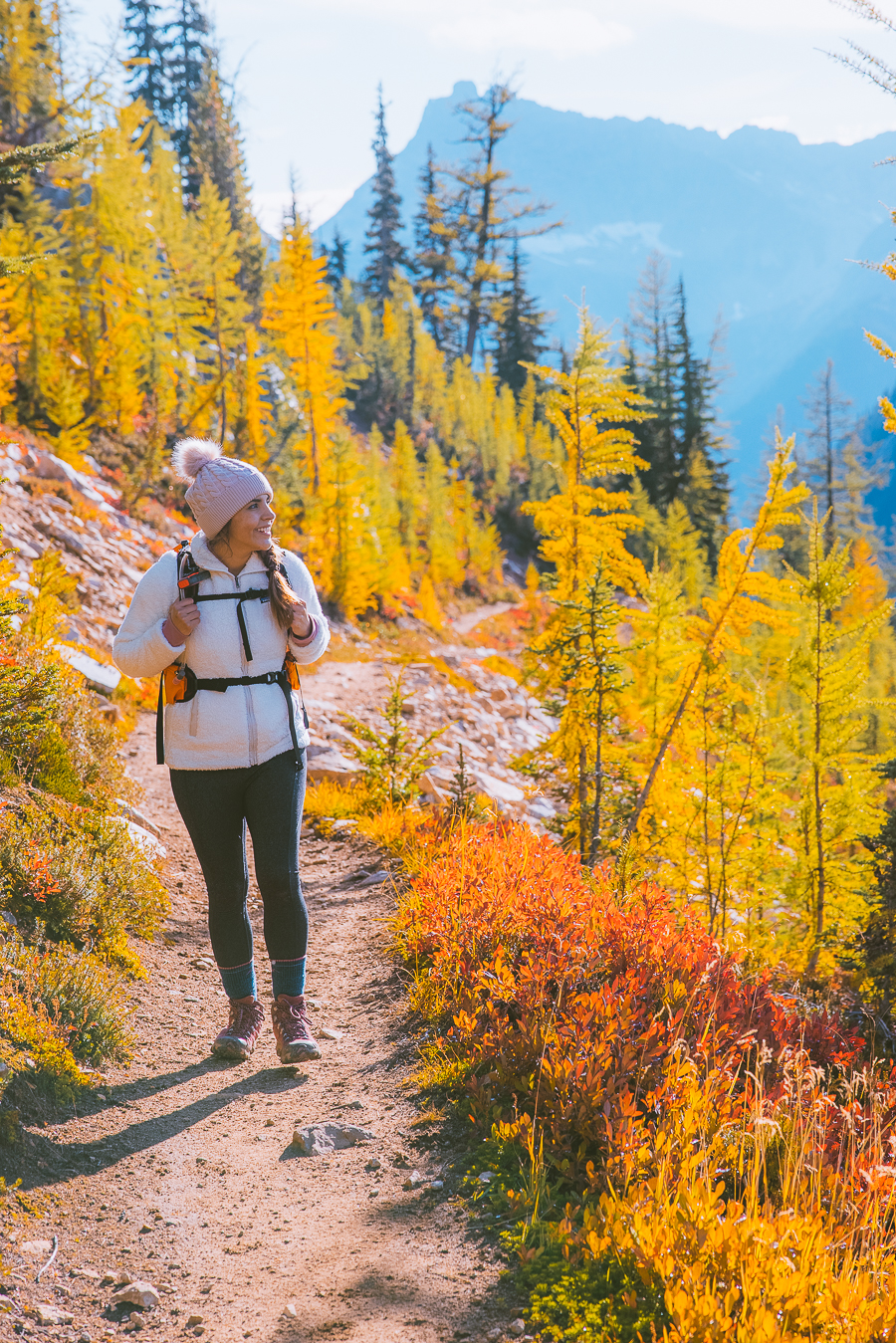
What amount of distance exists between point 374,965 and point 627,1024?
207 cm

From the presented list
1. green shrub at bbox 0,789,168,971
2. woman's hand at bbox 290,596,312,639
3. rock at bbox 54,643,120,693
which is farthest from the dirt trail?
rock at bbox 54,643,120,693

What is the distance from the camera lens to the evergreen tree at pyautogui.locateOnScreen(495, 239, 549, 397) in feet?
164

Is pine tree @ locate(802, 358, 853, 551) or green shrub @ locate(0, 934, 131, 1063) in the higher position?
pine tree @ locate(802, 358, 853, 551)

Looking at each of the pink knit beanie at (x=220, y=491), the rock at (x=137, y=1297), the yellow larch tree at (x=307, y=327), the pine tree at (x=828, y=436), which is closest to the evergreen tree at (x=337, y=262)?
the pine tree at (x=828, y=436)

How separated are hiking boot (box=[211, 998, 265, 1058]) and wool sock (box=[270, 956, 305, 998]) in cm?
23

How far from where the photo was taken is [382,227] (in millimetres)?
54375

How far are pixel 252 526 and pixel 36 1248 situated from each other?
2543 millimetres

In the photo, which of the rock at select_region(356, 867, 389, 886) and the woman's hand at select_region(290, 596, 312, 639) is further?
the rock at select_region(356, 867, 389, 886)

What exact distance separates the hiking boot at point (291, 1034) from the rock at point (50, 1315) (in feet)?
5.06

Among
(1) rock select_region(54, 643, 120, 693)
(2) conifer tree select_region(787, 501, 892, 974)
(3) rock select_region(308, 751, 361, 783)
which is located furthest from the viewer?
(2) conifer tree select_region(787, 501, 892, 974)

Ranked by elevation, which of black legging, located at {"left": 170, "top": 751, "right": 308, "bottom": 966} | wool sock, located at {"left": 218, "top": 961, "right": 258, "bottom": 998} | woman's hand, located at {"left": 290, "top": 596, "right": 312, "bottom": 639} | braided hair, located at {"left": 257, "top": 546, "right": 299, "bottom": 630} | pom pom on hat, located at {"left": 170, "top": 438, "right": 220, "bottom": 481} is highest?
pom pom on hat, located at {"left": 170, "top": 438, "right": 220, "bottom": 481}

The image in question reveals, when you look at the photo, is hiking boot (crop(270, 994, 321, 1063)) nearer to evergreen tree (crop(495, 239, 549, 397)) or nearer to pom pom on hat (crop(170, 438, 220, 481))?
pom pom on hat (crop(170, 438, 220, 481))

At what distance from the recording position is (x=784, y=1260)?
2.02m

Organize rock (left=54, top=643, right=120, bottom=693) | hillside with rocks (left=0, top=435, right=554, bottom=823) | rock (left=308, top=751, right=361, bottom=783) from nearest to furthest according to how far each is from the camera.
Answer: rock (left=54, top=643, right=120, bottom=693)
rock (left=308, top=751, right=361, bottom=783)
hillside with rocks (left=0, top=435, right=554, bottom=823)
